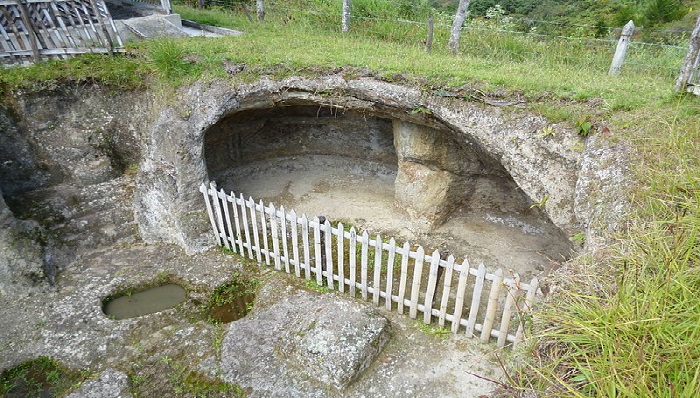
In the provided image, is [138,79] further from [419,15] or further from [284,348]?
[419,15]

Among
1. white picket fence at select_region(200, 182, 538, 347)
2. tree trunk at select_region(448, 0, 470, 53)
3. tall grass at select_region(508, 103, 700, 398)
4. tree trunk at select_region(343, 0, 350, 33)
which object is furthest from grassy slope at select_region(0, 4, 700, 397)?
white picket fence at select_region(200, 182, 538, 347)

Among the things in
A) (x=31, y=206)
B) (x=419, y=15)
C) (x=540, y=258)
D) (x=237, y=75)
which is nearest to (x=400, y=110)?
(x=237, y=75)

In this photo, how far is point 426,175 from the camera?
8484mm

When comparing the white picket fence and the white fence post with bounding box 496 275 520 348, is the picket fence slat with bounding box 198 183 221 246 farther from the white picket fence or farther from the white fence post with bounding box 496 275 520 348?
the white fence post with bounding box 496 275 520 348

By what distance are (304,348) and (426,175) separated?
4.33 m

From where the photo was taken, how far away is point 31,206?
7535mm

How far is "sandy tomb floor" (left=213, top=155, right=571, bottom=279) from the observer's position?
8.20 metres

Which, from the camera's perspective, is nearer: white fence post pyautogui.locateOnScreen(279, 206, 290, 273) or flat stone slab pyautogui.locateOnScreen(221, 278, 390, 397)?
flat stone slab pyautogui.locateOnScreen(221, 278, 390, 397)

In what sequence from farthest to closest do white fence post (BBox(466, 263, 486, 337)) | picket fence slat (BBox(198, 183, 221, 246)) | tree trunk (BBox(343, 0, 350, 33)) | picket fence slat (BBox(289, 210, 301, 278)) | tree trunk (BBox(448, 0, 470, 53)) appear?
tree trunk (BBox(343, 0, 350, 33)), tree trunk (BBox(448, 0, 470, 53)), picket fence slat (BBox(198, 183, 221, 246)), picket fence slat (BBox(289, 210, 301, 278)), white fence post (BBox(466, 263, 486, 337))

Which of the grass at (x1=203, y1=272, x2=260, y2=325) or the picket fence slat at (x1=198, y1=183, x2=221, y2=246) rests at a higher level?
the picket fence slat at (x1=198, y1=183, x2=221, y2=246)

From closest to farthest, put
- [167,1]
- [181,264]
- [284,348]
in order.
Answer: [284,348], [181,264], [167,1]

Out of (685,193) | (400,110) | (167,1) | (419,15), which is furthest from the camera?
(419,15)

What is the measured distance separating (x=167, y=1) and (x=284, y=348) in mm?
9268

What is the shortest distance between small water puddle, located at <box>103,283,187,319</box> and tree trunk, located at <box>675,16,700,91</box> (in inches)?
331
